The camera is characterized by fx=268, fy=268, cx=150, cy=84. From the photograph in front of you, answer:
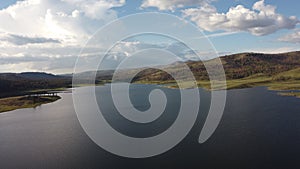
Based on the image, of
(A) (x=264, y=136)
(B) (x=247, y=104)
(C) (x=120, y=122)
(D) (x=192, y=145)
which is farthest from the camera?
(B) (x=247, y=104)

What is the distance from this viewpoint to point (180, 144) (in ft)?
159

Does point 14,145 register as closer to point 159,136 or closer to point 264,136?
point 159,136

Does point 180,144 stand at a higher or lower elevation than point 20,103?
lower

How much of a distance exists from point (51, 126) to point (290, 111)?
63.9 metres

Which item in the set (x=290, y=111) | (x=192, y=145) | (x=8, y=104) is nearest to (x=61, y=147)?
(x=192, y=145)

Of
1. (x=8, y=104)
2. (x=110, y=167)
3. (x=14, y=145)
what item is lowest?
(x=110, y=167)

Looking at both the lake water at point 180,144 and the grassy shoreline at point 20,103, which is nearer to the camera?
the lake water at point 180,144

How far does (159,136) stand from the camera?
54625 millimetres

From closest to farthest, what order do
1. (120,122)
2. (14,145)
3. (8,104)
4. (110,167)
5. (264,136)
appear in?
(110,167) < (264,136) < (14,145) < (120,122) < (8,104)

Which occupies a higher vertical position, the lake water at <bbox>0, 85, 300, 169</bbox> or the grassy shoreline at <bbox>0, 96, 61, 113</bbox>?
the grassy shoreline at <bbox>0, 96, 61, 113</bbox>

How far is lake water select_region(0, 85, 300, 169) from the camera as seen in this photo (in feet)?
130

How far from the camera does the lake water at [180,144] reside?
39.6 metres

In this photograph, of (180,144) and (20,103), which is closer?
(180,144)

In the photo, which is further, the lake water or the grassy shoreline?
the grassy shoreline
